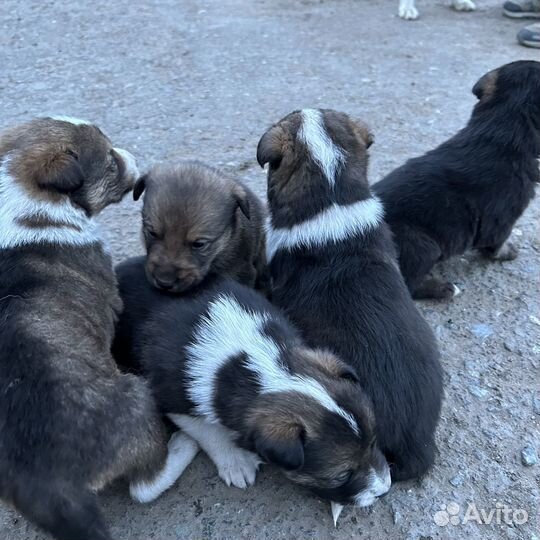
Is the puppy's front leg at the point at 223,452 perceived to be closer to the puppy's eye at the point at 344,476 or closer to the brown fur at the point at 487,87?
the puppy's eye at the point at 344,476

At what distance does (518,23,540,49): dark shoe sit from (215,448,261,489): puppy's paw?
7.39 metres

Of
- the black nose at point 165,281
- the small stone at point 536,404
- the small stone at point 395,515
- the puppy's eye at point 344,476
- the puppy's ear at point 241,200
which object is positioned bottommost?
the small stone at point 536,404

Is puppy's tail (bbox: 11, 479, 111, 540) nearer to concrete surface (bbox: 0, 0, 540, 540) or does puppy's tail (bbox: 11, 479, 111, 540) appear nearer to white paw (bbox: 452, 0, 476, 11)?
concrete surface (bbox: 0, 0, 540, 540)

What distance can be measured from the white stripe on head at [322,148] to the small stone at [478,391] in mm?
1502

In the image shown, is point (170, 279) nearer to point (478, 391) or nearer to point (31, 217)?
point (31, 217)

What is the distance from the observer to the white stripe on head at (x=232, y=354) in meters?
3.01

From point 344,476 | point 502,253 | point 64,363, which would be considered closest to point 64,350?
point 64,363

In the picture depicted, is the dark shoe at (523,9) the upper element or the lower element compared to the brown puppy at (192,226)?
lower

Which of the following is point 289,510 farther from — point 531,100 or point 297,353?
point 531,100

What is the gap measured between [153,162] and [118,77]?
2.10 meters

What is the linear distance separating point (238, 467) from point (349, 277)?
1177 millimetres

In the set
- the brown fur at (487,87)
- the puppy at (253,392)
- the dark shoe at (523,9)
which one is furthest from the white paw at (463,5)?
the puppy at (253,392)

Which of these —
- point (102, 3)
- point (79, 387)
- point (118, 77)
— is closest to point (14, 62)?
point (118, 77)

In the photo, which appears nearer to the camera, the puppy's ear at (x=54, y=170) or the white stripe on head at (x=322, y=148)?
the puppy's ear at (x=54, y=170)
